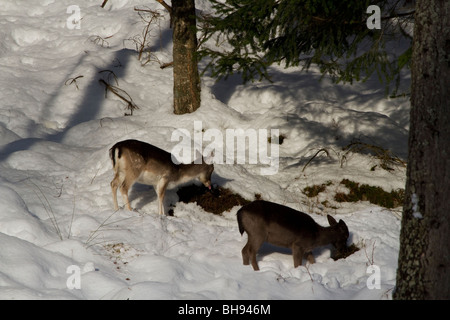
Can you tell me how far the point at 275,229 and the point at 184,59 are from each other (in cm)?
669

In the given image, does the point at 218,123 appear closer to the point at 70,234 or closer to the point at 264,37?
the point at 264,37

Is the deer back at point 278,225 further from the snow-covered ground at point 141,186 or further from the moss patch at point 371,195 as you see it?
the moss patch at point 371,195

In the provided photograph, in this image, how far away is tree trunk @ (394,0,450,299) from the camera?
443cm

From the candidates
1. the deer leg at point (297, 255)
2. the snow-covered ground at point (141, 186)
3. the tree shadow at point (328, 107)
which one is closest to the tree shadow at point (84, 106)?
the snow-covered ground at point (141, 186)

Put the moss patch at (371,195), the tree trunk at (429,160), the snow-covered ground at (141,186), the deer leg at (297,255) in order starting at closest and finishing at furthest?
the tree trunk at (429,160) → the snow-covered ground at (141,186) → the deer leg at (297,255) → the moss patch at (371,195)

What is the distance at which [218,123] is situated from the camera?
12.4 metres

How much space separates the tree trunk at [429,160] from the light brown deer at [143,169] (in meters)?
4.92

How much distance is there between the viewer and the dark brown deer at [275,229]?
21.9ft

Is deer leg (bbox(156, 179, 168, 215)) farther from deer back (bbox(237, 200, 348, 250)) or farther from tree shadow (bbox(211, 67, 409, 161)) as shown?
tree shadow (bbox(211, 67, 409, 161))

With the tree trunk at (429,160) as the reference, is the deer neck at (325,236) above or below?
below

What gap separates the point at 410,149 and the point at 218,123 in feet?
26.4

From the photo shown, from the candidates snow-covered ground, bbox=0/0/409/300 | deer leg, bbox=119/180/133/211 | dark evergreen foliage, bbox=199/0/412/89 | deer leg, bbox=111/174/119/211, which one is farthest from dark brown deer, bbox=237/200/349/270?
dark evergreen foliage, bbox=199/0/412/89

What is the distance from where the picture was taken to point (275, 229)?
6707 millimetres

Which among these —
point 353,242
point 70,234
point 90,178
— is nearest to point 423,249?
point 353,242
